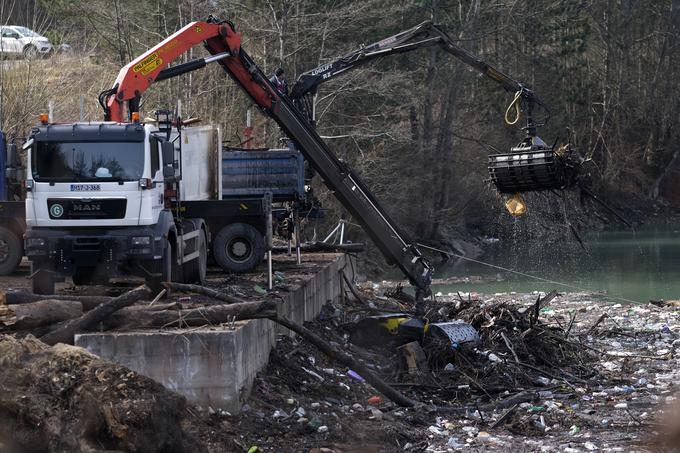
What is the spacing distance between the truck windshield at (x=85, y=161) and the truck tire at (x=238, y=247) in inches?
184

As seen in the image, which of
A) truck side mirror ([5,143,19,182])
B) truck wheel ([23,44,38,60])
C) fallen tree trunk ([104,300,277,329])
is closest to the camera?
fallen tree trunk ([104,300,277,329])

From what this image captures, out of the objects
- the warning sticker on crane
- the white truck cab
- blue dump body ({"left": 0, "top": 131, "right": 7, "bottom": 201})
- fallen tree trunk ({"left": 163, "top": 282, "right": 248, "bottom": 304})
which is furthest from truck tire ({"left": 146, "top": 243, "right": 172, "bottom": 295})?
blue dump body ({"left": 0, "top": 131, "right": 7, "bottom": 201})

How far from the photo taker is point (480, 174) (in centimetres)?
4531

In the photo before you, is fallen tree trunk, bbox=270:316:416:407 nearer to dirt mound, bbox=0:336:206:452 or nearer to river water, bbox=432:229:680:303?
dirt mound, bbox=0:336:206:452

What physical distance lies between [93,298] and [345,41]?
2943 cm

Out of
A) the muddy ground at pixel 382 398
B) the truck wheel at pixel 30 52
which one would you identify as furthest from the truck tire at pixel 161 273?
the truck wheel at pixel 30 52

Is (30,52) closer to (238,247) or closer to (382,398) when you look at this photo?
(238,247)

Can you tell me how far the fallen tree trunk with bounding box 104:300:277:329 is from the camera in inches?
474

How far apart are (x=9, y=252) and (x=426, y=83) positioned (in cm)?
2952

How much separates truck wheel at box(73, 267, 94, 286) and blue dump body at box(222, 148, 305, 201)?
6.45 m

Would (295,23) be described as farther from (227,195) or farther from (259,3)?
(227,195)

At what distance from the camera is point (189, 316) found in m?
12.1

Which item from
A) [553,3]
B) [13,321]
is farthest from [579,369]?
[553,3]

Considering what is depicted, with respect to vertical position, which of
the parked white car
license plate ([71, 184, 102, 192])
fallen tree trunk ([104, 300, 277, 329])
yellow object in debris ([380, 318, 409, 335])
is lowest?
yellow object in debris ([380, 318, 409, 335])
